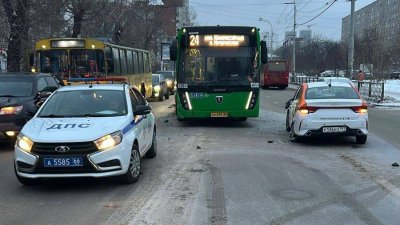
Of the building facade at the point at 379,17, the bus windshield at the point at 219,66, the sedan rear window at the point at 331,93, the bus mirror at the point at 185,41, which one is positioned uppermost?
the building facade at the point at 379,17

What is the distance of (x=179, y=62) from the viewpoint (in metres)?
15.7

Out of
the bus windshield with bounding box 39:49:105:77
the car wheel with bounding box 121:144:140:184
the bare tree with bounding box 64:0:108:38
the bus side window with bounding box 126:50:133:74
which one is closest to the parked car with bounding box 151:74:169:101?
the bare tree with bounding box 64:0:108:38

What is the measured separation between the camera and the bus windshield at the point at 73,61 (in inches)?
770

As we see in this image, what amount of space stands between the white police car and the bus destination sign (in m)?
7.40

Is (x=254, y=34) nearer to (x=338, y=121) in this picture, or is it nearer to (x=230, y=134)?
(x=230, y=134)

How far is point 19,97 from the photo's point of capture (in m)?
11.9

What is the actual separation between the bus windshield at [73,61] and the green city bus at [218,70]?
16.4 ft

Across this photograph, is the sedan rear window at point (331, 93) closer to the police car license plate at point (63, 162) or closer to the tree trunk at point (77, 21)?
the police car license plate at point (63, 162)

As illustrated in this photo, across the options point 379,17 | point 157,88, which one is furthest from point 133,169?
point 379,17

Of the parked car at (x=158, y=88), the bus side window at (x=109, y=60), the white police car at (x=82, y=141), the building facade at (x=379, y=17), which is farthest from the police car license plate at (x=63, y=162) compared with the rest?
the building facade at (x=379, y=17)

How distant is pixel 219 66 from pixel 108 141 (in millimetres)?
8754

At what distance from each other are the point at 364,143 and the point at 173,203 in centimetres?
696

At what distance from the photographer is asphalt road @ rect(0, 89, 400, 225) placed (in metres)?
6.11

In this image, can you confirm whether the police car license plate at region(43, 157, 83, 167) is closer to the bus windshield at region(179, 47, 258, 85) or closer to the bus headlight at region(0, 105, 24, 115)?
the bus headlight at region(0, 105, 24, 115)
